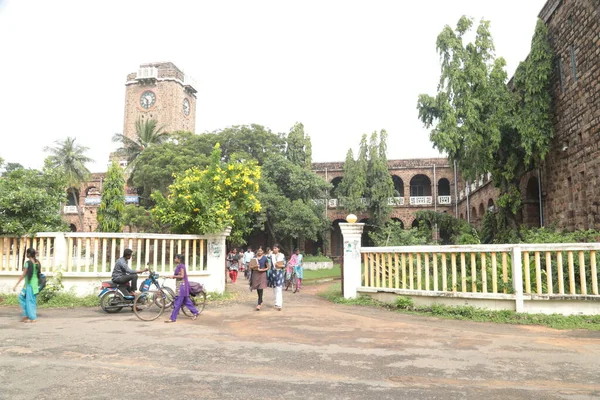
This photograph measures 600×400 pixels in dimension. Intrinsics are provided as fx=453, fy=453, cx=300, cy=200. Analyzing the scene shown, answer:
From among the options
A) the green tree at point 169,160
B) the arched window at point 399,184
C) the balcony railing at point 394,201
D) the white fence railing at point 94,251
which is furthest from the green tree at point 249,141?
the white fence railing at point 94,251

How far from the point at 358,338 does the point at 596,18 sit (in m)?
10.0

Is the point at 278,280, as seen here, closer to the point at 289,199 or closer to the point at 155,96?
the point at 289,199

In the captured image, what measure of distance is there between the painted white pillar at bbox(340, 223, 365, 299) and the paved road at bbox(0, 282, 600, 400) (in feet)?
7.71

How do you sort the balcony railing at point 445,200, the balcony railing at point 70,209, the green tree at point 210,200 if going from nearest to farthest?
the green tree at point 210,200, the balcony railing at point 445,200, the balcony railing at point 70,209

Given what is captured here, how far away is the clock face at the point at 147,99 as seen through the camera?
134 ft

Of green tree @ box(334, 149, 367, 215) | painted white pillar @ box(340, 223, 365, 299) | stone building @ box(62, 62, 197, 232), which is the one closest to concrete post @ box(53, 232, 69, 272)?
painted white pillar @ box(340, 223, 365, 299)

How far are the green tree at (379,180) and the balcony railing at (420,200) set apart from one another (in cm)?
389

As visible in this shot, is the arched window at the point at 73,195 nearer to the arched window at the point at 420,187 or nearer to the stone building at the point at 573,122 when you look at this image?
the arched window at the point at 420,187

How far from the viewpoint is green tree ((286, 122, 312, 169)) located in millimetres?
28094

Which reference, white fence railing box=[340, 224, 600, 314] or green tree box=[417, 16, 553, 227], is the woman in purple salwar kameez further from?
green tree box=[417, 16, 553, 227]

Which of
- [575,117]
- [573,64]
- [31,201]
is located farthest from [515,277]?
[31,201]

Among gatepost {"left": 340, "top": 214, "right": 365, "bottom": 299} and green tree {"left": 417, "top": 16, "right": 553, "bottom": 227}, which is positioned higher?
green tree {"left": 417, "top": 16, "right": 553, "bottom": 227}

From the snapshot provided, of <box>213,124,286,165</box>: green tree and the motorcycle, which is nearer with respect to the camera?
the motorcycle

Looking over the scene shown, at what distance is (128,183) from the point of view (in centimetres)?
3384
